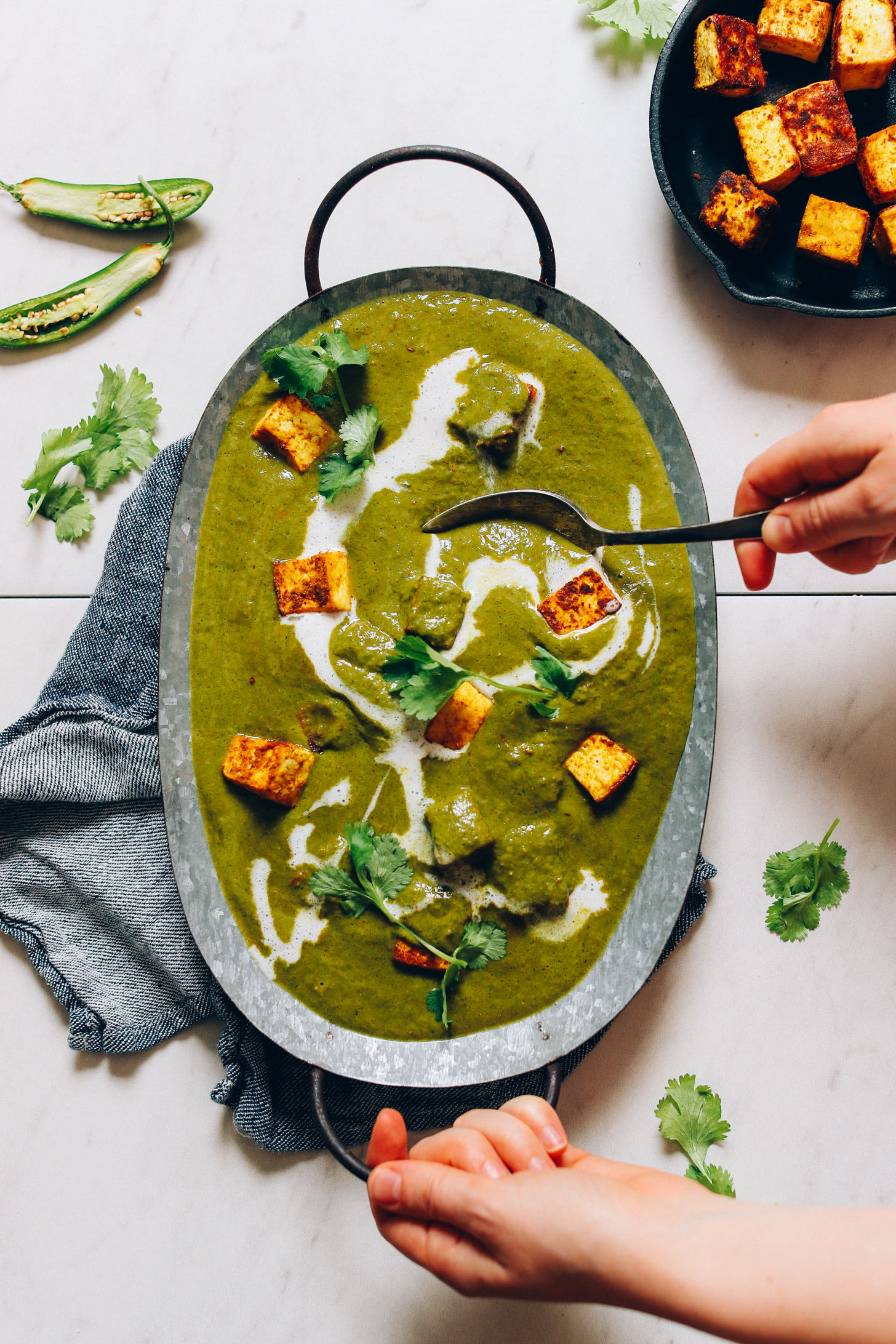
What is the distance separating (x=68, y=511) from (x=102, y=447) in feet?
0.66

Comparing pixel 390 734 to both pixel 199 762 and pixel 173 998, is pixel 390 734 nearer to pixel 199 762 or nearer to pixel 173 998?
pixel 199 762

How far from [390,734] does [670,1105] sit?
124cm

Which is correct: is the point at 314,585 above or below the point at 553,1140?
above

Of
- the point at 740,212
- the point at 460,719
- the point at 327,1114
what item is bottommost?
the point at 327,1114

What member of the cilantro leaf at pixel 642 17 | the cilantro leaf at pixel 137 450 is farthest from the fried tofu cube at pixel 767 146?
the cilantro leaf at pixel 137 450

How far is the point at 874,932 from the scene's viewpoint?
2400mm

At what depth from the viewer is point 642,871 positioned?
2176 mm

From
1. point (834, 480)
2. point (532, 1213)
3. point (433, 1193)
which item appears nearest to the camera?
point (532, 1213)

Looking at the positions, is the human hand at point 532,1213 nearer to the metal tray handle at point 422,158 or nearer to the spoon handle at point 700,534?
the spoon handle at point 700,534

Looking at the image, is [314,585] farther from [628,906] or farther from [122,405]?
[628,906]

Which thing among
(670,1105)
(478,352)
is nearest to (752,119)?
(478,352)

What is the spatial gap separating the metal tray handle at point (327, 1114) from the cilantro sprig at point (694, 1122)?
409 millimetres

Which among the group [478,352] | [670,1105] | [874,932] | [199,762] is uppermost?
[478,352]

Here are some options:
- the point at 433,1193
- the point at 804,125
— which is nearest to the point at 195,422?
the point at 804,125
